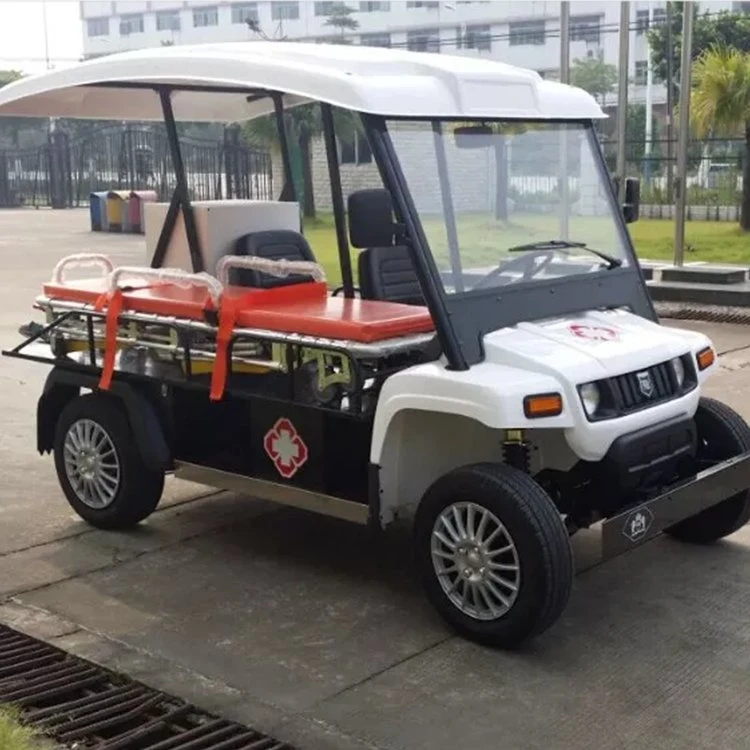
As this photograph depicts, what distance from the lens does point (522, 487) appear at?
460 centimetres

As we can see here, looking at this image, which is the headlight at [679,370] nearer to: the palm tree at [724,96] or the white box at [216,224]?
the white box at [216,224]

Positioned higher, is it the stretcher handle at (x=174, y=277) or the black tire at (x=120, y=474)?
the stretcher handle at (x=174, y=277)

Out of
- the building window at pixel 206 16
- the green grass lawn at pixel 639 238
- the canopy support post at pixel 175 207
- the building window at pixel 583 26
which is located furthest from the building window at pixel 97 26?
the canopy support post at pixel 175 207

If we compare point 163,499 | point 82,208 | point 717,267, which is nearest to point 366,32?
point 82,208

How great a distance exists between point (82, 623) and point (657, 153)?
27.5 meters

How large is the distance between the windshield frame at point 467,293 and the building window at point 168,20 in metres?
76.3

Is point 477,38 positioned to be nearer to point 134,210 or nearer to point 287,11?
point 287,11

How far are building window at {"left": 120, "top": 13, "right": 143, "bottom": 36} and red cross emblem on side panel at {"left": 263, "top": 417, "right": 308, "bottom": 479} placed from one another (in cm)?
7988

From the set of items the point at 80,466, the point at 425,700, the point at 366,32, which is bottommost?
the point at 425,700

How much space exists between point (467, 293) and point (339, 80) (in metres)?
1.00

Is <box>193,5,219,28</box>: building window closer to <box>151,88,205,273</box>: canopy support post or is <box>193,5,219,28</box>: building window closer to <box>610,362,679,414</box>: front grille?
<box>151,88,205,273</box>: canopy support post

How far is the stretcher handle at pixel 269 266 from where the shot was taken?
18.5ft

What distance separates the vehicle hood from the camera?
15.5ft

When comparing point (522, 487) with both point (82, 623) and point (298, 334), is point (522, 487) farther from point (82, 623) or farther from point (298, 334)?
point (82, 623)
